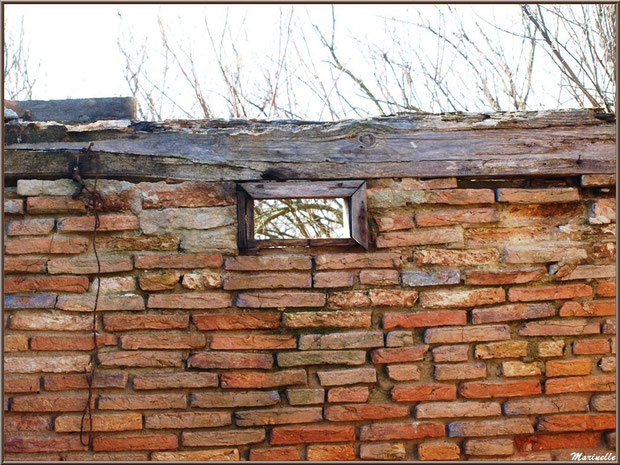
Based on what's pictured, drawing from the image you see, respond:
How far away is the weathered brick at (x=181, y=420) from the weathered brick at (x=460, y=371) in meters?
0.92

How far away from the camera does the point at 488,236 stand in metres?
2.47

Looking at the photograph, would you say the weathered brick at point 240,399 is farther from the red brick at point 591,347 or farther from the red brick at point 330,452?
the red brick at point 591,347

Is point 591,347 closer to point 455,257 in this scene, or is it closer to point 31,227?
point 455,257

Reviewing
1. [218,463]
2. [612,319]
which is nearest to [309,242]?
[218,463]

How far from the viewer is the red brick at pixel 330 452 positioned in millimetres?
2332

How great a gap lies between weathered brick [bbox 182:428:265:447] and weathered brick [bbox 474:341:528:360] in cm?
97

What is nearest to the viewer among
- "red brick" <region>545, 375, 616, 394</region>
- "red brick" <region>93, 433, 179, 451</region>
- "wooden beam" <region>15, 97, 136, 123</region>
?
"red brick" <region>93, 433, 179, 451</region>

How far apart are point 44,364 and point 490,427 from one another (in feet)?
6.06

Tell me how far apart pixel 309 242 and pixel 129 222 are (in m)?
0.76

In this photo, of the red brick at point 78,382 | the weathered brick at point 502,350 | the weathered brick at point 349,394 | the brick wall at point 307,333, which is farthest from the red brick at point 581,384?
the red brick at point 78,382

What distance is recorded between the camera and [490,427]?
237cm

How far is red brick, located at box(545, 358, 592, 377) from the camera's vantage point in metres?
2.41

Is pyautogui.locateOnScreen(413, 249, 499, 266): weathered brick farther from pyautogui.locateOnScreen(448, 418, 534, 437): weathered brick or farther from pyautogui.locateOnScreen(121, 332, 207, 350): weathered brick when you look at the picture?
pyautogui.locateOnScreen(121, 332, 207, 350): weathered brick

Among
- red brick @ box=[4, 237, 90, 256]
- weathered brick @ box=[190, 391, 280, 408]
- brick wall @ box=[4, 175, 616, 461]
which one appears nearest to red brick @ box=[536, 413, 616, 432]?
brick wall @ box=[4, 175, 616, 461]
